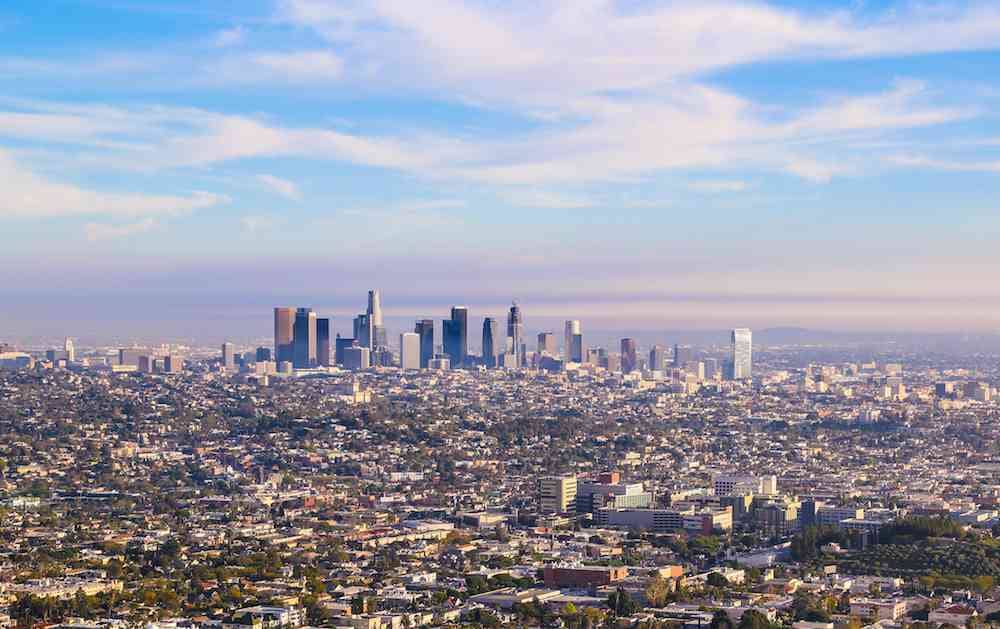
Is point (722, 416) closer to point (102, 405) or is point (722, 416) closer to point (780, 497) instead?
point (102, 405)

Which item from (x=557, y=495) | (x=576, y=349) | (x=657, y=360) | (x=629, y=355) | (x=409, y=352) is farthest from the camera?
(x=576, y=349)

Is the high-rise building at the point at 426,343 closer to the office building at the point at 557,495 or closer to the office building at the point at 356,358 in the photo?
the office building at the point at 356,358

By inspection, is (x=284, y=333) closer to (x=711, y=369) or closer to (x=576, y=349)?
(x=576, y=349)

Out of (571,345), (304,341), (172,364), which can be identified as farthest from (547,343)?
(172,364)

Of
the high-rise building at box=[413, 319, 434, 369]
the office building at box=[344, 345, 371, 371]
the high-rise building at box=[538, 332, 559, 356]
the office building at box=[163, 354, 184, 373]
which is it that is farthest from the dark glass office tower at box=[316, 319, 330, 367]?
the high-rise building at box=[538, 332, 559, 356]

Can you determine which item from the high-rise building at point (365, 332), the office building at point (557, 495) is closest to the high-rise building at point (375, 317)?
the high-rise building at point (365, 332)

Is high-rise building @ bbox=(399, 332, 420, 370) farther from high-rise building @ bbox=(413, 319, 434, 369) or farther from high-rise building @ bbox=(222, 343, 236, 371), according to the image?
high-rise building @ bbox=(222, 343, 236, 371)

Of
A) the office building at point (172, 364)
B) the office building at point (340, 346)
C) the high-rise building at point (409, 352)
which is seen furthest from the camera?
the high-rise building at point (409, 352)

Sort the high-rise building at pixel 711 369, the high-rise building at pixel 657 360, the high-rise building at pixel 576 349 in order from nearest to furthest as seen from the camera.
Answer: the high-rise building at pixel 711 369 < the high-rise building at pixel 657 360 < the high-rise building at pixel 576 349
